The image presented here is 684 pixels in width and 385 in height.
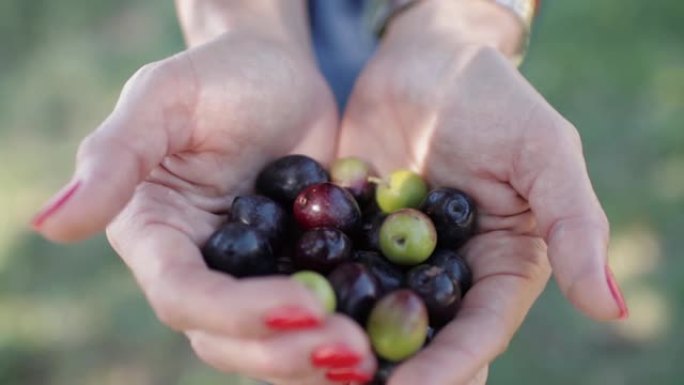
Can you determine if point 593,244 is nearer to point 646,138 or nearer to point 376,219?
point 376,219

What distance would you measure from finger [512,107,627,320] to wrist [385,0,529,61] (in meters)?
0.80

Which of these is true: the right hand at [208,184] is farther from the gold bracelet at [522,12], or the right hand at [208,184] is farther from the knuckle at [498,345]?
the gold bracelet at [522,12]

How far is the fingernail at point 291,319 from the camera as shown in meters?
1.94

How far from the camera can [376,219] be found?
2.82 metres

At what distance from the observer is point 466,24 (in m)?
3.37

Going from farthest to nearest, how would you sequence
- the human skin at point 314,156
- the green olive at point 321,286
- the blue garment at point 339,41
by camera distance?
1. the blue garment at point 339,41
2. the green olive at point 321,286
3. the human skin at point 314,156

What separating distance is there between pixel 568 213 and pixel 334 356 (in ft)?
2.42

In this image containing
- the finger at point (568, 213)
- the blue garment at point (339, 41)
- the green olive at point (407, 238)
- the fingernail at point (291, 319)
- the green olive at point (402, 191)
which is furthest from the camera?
the blue garment at point (339, 41)

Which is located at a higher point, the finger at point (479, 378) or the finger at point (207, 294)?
the finger at point (207, 294)

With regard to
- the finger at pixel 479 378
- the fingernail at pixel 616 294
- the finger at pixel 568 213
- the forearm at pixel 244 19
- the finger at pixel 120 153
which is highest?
the finger at pixel 120 153

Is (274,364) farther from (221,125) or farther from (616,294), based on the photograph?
(221,125)

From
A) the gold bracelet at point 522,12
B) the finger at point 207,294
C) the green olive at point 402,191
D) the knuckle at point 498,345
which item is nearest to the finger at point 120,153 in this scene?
the finger at point 207,294

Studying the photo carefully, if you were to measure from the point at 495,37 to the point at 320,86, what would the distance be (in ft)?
2.20

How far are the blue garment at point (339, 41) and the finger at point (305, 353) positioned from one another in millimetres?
1686
